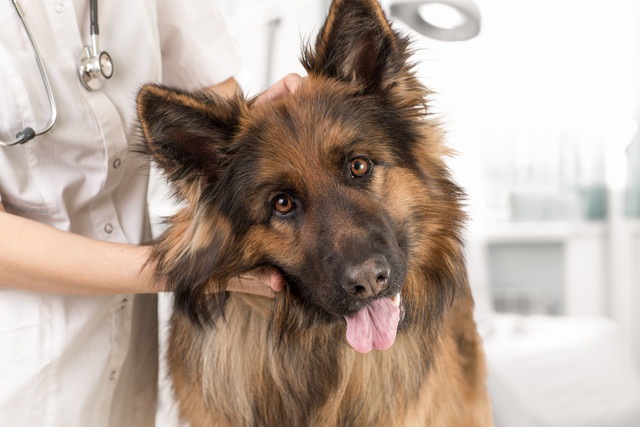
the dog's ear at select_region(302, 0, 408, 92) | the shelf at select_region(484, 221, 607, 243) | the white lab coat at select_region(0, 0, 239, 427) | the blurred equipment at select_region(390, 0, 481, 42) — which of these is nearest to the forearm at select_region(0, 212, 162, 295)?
the white lab coat at select_region(0, 0, 239, 427)

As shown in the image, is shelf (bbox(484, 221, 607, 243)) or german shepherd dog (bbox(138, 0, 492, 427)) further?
shelf (bbox(484, 221, 607, 243))

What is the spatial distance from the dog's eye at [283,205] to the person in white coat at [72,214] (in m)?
0.14

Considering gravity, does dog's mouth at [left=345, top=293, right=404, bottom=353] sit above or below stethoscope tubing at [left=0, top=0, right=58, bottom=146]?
below

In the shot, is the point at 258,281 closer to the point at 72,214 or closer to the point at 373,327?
the point at 373,327

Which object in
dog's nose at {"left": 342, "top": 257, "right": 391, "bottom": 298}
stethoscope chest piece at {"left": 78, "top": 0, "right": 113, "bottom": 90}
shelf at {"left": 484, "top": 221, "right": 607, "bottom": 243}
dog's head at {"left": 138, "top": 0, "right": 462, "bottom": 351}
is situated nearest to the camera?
dog's nose at {"left": 342, "top": 257, "right": 391, "bottom": 298}

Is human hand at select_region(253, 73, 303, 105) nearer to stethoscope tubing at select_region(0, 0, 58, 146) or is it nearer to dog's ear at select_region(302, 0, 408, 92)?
dog's ear at select_region(302, 0, 408, 92)

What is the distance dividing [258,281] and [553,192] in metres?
3.24

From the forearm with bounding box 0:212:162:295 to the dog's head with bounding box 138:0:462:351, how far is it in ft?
0.20

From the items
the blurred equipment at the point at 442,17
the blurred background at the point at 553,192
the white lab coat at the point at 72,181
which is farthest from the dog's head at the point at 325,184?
the blurred background at the point at 553,192

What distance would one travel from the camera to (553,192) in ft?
13.7

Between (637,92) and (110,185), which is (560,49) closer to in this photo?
(637,92)

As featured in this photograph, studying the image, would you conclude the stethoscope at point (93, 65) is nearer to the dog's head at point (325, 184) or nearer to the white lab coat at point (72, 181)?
the white lab coat at point (72, 181)

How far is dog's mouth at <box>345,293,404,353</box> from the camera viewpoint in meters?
1.31

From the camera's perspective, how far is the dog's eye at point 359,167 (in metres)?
1.38
